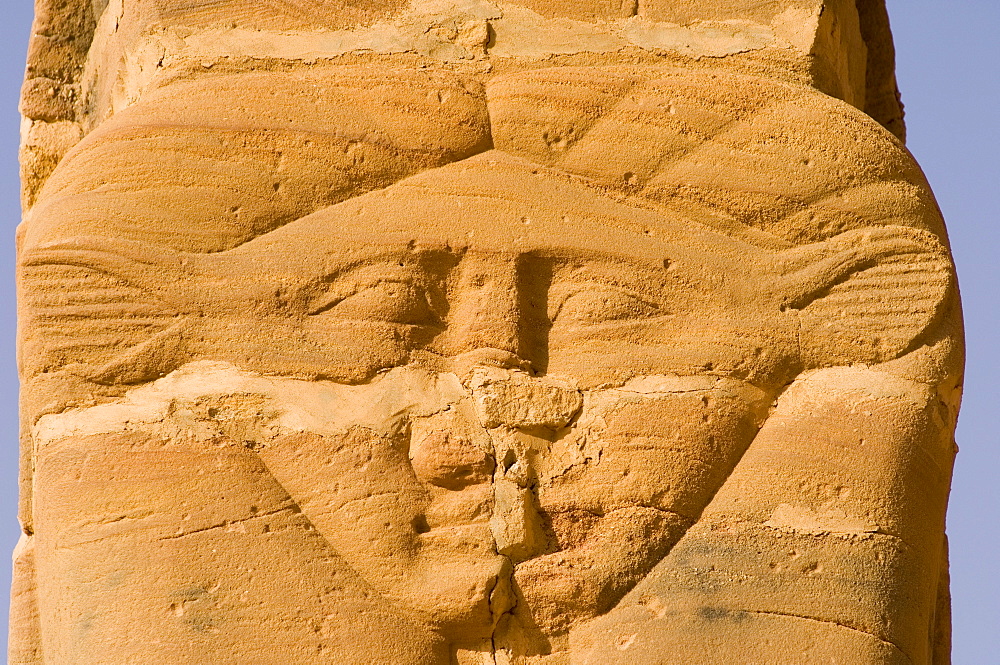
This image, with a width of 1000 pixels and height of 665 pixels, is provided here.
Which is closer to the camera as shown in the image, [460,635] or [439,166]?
[460,635]

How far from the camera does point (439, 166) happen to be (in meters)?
3.90

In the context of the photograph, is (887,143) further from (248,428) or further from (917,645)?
(248,428)

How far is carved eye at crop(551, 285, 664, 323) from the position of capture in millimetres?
3824

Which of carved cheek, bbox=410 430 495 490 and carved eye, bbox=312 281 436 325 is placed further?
carved eye, bbox=312 281 436 325

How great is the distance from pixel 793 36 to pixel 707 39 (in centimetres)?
22

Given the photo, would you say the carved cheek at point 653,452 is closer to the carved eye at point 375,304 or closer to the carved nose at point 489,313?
the carved nose at point 489,313

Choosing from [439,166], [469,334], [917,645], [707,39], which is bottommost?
[917,645]

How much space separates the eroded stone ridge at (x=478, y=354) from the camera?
3.59m

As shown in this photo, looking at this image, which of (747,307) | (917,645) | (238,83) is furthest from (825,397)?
(238,83)

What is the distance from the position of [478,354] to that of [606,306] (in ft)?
1.01

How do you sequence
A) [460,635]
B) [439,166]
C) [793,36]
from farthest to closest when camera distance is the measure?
[793,36], [439,166], [460,635]

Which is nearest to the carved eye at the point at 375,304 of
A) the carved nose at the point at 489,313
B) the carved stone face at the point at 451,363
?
the carved stone face at the point at 451,363

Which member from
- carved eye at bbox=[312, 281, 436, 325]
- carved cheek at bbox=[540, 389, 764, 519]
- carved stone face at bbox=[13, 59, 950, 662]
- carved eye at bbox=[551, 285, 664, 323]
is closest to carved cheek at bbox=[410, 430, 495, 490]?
carved stone face at bbox=[13, 59, 950, 662]

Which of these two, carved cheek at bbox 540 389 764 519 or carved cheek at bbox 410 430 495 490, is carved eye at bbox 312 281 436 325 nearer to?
carved cheek at bbox 410 430 495 490
